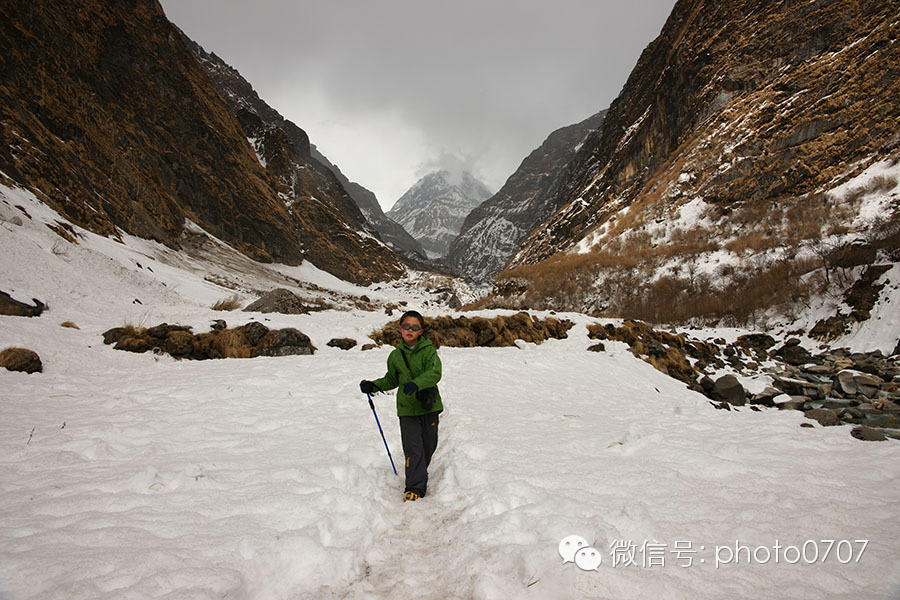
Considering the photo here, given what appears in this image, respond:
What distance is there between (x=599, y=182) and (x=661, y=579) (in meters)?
62.7

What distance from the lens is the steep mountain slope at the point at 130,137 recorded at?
16.4m

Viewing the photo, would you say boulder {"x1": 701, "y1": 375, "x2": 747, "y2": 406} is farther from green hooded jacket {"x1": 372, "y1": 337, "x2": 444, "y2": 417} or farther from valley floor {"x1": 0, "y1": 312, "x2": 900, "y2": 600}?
green hooded jacket {"x1": 372, "y1": 337, "x2": 444, "y2": 417}

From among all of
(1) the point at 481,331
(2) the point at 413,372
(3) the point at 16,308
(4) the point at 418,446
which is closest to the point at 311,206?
(1) the point at 481,331

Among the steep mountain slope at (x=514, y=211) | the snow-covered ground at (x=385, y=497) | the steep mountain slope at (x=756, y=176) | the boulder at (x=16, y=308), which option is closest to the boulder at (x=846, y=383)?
the snow-covered ground at (x=385, y=497)

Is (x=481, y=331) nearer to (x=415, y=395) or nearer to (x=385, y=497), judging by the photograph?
(x=415, y=395)

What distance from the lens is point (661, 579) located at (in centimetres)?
172

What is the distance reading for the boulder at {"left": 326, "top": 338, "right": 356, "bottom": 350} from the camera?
8.70 meters

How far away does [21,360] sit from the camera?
185 inches

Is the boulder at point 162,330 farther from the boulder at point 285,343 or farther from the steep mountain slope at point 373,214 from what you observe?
the steep mountain slope at point 373,214

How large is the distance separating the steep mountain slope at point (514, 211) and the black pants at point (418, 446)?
128 meters

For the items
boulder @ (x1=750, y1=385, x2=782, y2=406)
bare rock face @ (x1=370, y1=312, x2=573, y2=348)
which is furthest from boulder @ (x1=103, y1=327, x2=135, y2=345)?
boulder @ (x1=750, y1=385, x2=782, y2=406)

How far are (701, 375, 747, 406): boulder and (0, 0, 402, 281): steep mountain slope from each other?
2384 cm

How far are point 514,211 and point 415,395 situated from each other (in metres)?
174

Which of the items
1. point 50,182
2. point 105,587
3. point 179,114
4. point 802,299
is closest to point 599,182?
point 802,299
